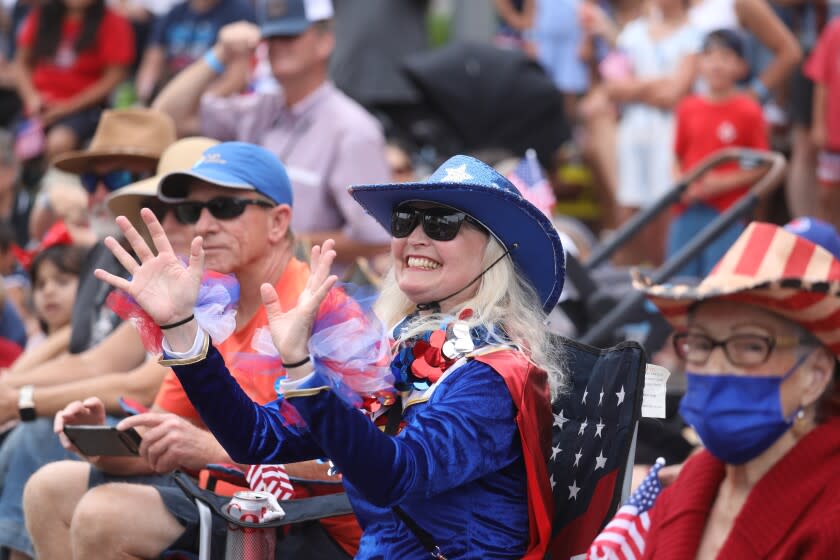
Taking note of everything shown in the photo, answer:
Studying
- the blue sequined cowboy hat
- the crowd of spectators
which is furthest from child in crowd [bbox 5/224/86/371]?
the blue sequined cowboy hat

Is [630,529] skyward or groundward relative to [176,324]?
groundward

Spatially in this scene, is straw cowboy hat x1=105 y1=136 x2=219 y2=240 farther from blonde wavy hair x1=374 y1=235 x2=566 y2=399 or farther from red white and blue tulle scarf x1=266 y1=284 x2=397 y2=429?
red white and blue tulle scarf x1=266 y1=284 x2=397 y2=429

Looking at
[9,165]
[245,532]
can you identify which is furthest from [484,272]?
[9,165]

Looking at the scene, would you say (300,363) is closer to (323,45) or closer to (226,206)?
(226,206)

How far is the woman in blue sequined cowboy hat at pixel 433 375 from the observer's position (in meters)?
2.92

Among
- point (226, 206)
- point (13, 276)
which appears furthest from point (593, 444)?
point (13, 276)

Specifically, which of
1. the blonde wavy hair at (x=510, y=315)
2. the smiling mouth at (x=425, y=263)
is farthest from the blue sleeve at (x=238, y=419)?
the smiling mouth at (x=425, y=263)

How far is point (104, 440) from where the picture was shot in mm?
4078

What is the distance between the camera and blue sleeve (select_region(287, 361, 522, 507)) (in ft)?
9.34

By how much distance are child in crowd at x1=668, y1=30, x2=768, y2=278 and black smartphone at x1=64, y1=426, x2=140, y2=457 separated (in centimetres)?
433

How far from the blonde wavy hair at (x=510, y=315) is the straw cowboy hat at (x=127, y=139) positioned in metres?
2.60

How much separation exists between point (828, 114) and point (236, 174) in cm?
470

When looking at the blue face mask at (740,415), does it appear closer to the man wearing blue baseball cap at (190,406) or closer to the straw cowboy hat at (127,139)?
the man wearing blue baseball cap at (190,406)

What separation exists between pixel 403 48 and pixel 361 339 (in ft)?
24.0
